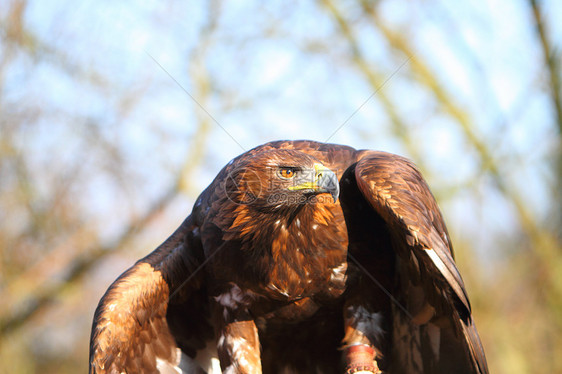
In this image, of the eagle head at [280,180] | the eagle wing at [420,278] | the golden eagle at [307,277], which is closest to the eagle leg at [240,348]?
the golden eagle at [307,277]

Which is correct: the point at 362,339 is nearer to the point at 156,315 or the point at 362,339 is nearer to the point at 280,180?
the point at 280,180

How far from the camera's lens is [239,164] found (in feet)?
11.8

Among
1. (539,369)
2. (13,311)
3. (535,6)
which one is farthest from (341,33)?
(13,311)

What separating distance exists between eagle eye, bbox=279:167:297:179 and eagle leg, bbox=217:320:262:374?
1069mm

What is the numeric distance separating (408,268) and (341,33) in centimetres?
876

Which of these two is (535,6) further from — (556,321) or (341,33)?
(556,321)

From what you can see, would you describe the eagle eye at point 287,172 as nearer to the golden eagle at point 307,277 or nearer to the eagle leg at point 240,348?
the golden eagle at point 307,277

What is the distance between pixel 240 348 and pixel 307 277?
690 millimetres

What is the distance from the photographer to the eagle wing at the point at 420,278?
10.6 feet

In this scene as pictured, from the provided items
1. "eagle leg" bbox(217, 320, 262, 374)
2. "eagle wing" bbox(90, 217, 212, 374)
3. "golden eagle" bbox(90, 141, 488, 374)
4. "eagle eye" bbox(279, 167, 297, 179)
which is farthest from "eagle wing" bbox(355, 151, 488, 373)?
"eagle wing" bbox(90, 217, 212, 374)

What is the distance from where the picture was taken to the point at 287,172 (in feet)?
11.3

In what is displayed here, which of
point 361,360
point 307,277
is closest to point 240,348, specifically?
point 307,277

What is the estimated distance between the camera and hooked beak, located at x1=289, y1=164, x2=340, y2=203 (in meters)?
3.37

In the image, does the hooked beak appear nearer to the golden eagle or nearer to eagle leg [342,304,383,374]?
the golden eagle
